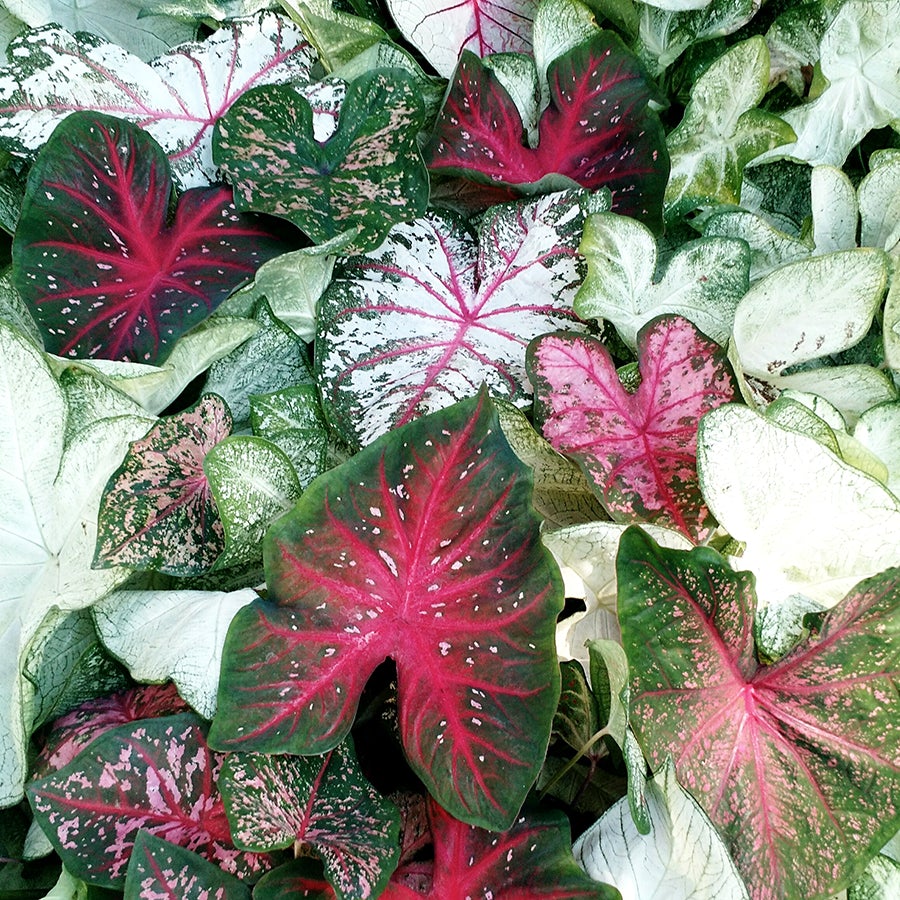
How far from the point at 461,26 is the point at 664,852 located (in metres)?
0.83

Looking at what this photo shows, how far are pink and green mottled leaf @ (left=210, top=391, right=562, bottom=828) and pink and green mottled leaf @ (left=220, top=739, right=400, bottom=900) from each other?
39 millimetres

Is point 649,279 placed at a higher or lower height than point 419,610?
higher

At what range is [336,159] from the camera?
0.87 metres

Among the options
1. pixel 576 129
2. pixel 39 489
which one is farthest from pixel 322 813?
pixel 576 129

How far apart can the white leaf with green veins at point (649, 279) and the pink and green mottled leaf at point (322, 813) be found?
0.44m

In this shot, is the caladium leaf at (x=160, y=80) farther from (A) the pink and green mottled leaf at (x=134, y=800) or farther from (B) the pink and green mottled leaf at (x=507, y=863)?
(B) the pink and green mottled leaf at (x=507, y=863)

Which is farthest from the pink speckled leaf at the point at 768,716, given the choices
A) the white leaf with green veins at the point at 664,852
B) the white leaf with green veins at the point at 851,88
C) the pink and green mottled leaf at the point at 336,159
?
the white leaf with green veins at the point at 851,88

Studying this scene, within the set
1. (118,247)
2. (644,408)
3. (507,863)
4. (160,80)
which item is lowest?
(507,863)

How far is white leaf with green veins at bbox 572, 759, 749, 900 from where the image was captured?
1.96 feet

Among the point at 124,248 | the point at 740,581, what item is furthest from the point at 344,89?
the point at 740,581

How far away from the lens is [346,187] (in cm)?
85

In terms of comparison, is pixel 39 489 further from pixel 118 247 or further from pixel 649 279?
pixel 649 279

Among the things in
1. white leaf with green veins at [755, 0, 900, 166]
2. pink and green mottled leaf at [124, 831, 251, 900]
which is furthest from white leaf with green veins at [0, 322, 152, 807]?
white leaf with green veins at [755, 0, 900, 166]

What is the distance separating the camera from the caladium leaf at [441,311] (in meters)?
0.80
